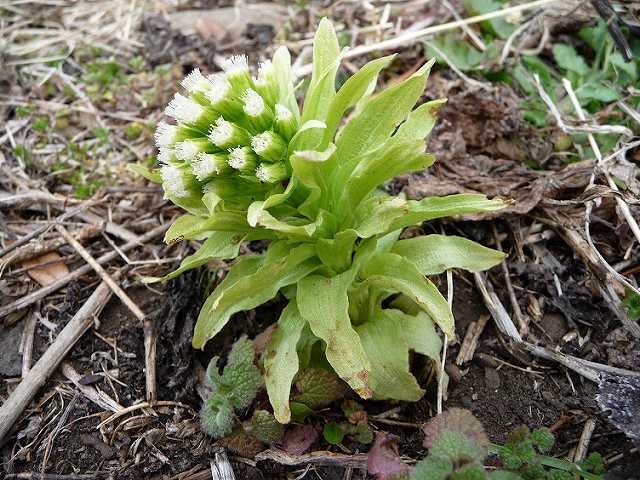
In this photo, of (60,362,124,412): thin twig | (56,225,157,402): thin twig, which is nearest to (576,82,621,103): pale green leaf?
(56,225,157,402): thin twig

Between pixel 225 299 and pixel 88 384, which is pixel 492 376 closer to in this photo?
pixel 225 299

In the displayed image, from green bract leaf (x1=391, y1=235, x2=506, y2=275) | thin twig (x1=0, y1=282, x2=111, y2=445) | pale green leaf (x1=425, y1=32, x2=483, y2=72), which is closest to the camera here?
green bract leaf (x1=391, y1=235, x2=506, y2=275)

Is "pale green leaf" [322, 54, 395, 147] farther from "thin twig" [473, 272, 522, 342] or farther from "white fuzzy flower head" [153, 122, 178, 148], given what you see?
"thin twig" [473, 272, 522, 342]

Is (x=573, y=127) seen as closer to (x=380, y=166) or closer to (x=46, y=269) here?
(x=380, y=166)

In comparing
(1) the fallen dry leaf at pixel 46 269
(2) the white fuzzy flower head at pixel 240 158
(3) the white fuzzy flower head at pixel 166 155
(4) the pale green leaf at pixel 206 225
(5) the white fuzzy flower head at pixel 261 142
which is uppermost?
(5) the white fuzzy flower head at pixel 261 142


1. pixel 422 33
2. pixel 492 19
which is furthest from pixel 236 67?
pixel 492 19

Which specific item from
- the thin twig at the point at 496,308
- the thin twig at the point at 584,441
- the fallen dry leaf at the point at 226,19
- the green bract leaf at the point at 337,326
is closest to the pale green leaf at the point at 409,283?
the green bract leaf at the point at 337,326

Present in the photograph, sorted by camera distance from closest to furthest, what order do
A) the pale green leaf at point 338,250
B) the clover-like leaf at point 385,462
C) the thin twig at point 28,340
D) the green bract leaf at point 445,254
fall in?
the clover-like leaf at point 385,462, the pale green leaf at point 338,250, the green bract leaf at point 445,254, the thin twig at point 28,340

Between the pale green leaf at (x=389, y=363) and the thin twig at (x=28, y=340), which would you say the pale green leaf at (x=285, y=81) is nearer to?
the pale green leaf at (x=389, y=363)
